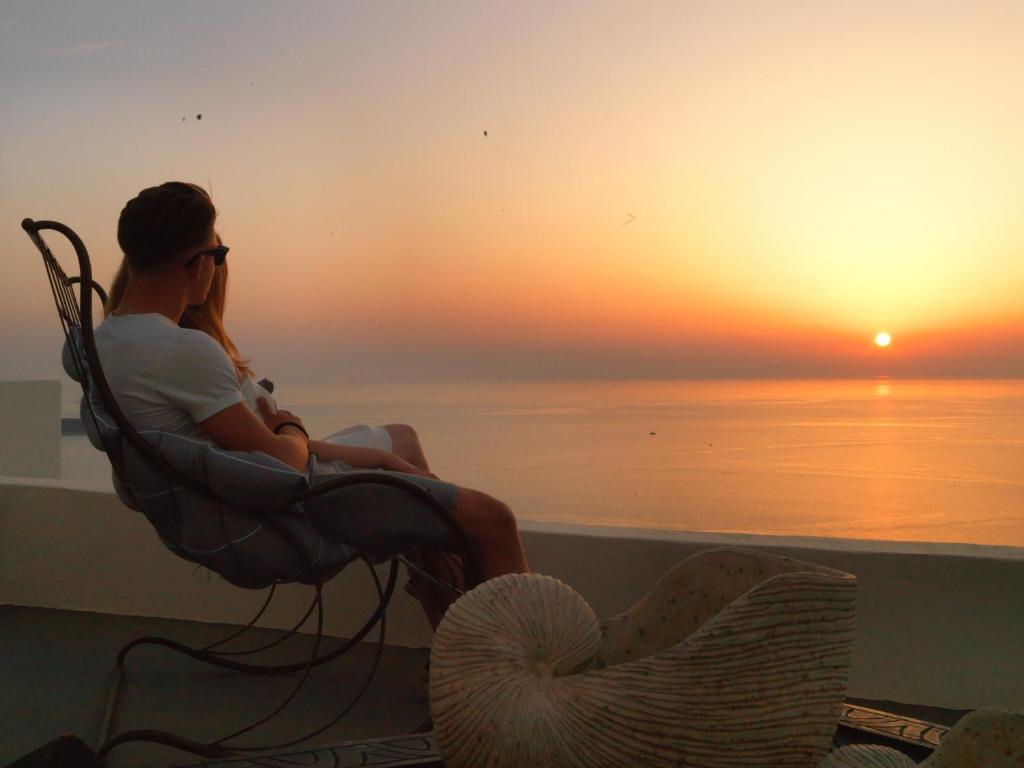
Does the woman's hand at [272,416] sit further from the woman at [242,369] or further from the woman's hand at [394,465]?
the woman's hand at [394,465]

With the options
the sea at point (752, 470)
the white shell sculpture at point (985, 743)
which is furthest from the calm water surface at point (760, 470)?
the white shell sculpture at point (985, 743)

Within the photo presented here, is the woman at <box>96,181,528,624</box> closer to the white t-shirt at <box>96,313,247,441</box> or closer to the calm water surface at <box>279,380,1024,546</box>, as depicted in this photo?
the white t-shirt at <box>96,313,247,441</box>

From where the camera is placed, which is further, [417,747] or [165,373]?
[165,373]

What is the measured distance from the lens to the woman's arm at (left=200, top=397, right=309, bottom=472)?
6.16 feet

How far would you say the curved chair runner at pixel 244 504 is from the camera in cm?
185

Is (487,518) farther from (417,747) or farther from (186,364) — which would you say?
(186,364)

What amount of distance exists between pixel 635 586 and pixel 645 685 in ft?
4.18

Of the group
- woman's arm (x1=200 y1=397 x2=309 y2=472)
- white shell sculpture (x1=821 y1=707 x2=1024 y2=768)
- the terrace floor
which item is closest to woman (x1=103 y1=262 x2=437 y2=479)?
woman's arm (x1=200 y1=397 x2=309 y2=472)

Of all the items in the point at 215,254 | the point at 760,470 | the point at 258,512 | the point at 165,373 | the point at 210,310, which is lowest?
the point at 760,470

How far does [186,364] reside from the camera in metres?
1.87

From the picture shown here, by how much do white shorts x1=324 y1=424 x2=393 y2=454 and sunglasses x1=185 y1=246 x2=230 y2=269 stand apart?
1.60ft

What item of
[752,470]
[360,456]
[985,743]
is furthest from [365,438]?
[752,470]

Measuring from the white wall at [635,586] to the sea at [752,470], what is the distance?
0.15m

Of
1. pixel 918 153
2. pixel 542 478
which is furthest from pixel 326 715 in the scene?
pixel 542 478
